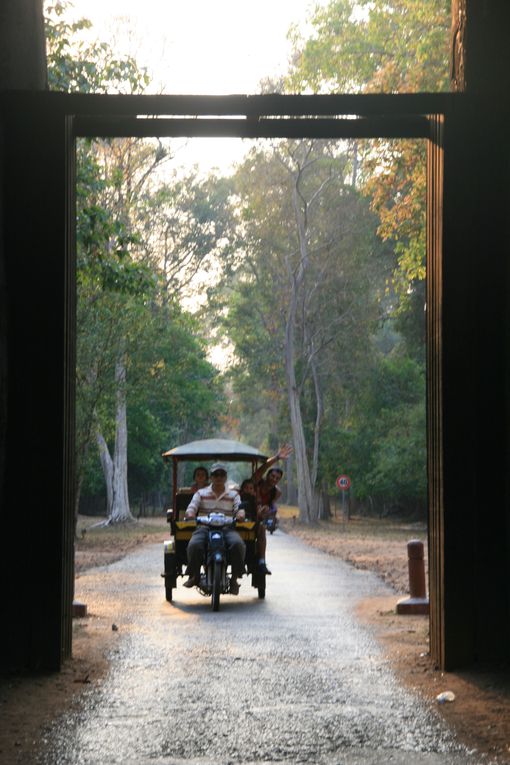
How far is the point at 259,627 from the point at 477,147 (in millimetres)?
5601

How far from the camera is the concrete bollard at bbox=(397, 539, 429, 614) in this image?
1439 centimetres

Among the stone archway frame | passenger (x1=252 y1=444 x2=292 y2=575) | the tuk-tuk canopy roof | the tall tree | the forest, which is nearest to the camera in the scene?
the stone archway frame

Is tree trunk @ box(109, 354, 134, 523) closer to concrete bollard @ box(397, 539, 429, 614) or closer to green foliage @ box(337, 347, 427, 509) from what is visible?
green foliage @ box(337, 347, 427, 509)

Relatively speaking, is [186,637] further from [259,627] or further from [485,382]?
[485,382]

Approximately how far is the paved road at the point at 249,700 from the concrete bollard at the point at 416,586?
0.73 meters

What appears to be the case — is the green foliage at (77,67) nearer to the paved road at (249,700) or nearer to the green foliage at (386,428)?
the paved road at (249,700)

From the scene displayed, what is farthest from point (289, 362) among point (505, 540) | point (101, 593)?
point (505, 540)

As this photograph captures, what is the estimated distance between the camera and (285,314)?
180 feet

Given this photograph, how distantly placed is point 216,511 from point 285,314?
39587 millimetres

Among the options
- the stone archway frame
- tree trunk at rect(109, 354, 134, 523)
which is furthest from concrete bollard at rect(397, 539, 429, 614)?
tree trunk at rect(109, 354, 134, 523)

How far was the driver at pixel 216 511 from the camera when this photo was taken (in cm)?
1480

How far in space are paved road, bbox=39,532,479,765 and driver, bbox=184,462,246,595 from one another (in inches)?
17.8

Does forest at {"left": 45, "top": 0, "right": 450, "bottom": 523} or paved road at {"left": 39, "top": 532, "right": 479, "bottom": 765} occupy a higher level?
forest at {"left": 45, "top": 0, "right": 450, "bottom": 523}

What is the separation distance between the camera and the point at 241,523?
15750mm
